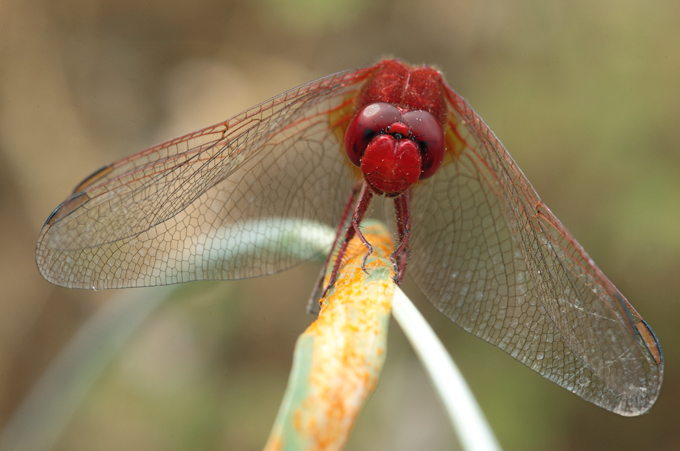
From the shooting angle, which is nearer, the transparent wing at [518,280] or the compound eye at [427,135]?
the transparent wing at [518,280]

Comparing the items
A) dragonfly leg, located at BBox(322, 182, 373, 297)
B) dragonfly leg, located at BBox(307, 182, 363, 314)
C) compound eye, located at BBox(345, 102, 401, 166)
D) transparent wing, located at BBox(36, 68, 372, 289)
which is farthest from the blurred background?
compound eye, located at BBox(345, 102, 401, 166)

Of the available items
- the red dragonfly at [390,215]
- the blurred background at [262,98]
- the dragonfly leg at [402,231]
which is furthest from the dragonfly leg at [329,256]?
the blurred background at [262,98]

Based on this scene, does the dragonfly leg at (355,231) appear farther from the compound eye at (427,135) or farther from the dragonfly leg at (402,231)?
the compound eye at (427,135)

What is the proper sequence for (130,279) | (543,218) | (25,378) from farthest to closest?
1. (25,378)
2. (130,279)
3. (543,218)

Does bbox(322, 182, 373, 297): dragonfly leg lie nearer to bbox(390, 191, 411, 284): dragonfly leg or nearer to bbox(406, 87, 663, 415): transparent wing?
bbox(390, 191, 411, 284): dragonfly leg

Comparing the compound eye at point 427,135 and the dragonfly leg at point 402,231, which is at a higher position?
the compound eye at point 427,135

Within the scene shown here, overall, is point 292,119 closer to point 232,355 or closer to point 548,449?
point 232,355

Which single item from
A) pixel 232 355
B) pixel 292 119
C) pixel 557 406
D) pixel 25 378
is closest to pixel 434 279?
pixel 292 119
